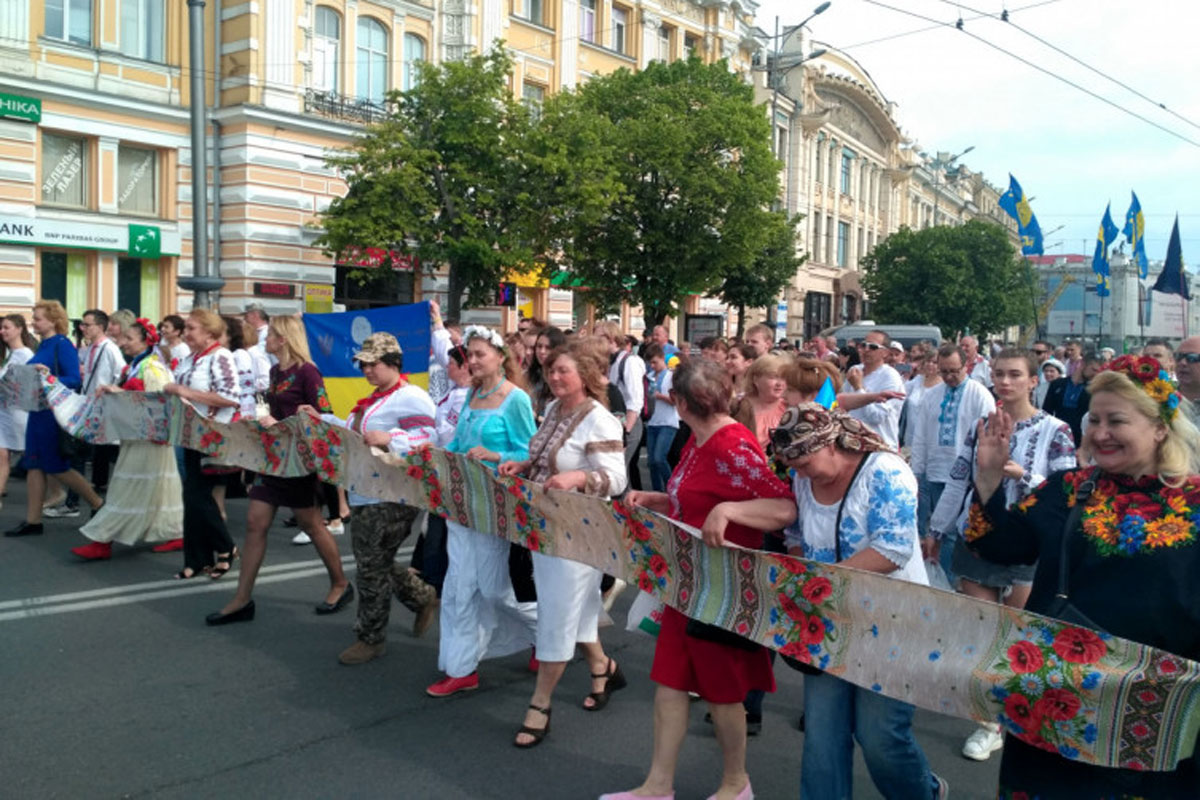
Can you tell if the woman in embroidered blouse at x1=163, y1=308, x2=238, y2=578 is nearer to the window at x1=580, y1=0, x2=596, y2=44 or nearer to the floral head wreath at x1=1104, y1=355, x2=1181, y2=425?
the floral head wreath at x1=1104, y1=355, x2=1181, y2=425

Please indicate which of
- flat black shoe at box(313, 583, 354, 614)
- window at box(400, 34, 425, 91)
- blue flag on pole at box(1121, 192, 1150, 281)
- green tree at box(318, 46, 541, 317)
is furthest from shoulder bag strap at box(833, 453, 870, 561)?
blue flag on pole at box(1121, 192, 1150, 281)

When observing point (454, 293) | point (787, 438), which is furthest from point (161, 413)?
point (454, 293)

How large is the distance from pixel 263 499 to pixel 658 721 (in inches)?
131

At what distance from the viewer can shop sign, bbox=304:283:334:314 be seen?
24.1m

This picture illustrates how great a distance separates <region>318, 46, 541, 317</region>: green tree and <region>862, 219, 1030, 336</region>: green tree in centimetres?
3772

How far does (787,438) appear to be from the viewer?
3373 mm

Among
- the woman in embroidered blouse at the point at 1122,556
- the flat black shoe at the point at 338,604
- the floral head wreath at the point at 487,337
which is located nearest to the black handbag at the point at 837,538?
the woman in embroidered blouse at the point at 1122,556

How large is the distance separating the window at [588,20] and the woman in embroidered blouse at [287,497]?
27.7 meters

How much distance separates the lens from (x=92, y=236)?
68.0 feet

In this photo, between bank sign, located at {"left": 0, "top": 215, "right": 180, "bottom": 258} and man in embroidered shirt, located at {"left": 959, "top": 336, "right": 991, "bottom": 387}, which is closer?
man in embroidered shirt, located at {"left": 959, "top": 336, "right": 991, "bottom": 387}

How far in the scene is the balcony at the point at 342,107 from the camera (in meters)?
23.9

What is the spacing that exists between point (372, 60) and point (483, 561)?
2280cm

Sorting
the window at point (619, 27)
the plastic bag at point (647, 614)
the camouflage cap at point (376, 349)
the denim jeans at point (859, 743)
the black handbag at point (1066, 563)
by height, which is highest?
the window at point (619, 27)

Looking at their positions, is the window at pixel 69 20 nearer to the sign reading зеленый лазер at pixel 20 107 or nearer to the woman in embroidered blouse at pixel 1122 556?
the sign reading зеленый лазер at pixel 20 107
